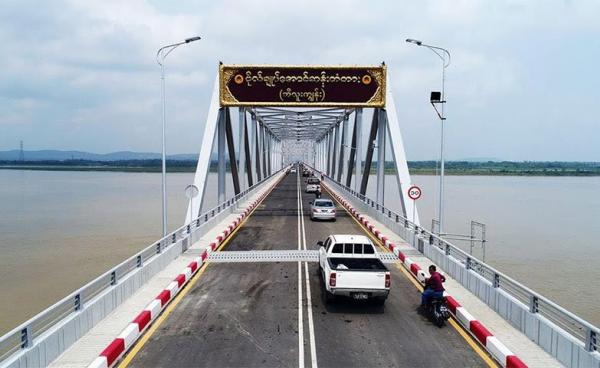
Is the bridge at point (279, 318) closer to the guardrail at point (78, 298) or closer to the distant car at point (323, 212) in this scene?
the guardrail at point (78, 298)

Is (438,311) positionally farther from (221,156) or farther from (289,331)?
(221,156)

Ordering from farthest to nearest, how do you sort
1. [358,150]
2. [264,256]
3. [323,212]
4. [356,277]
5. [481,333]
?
[358,150] < [323,212] < [264,256] < [356,277] < [481,333]

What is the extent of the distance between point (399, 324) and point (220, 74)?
68.4 ft

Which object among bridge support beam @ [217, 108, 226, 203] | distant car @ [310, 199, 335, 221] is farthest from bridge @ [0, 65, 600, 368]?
bridge support beam @ [217, 108, 226, 203]

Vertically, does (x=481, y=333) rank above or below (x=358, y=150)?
below

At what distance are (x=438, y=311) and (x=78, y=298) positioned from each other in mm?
7663

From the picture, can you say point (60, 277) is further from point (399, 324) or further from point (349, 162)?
point (349, 162)

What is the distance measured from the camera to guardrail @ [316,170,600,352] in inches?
352

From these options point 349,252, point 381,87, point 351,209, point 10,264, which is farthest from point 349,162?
point 349,252

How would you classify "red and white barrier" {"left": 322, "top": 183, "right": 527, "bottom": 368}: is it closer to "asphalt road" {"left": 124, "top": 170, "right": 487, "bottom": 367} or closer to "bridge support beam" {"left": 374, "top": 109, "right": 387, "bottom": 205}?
"asphalt road" {"left": 124, "top": 170, "right": 487, "bottom": 367}

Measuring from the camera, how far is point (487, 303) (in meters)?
13.3

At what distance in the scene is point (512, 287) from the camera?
12992 millimetres

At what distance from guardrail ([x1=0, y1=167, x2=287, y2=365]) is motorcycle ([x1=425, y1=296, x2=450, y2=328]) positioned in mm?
7343

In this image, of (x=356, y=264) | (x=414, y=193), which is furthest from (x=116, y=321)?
(x=414, y=193)
